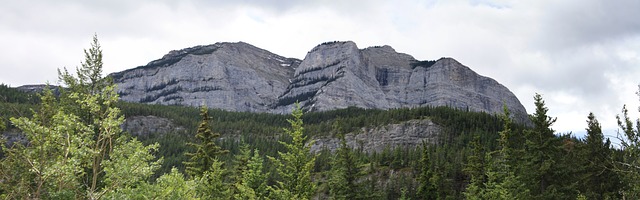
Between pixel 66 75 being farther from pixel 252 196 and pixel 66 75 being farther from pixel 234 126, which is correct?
pixel 234 126

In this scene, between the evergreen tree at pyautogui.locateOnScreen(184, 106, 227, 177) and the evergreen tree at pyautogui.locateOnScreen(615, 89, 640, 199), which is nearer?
the evergreen tree at pyautogui.locateOnScreen(615, 89, 640, 199)

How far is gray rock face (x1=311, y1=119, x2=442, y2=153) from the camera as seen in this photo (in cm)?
13227

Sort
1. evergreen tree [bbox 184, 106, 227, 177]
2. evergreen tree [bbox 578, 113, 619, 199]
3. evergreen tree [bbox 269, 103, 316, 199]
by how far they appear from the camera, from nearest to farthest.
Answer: evergreen tree [bbox 269, 103, 316, 199]
evergreen tree [bbox 184, 106, 227, 177]
evergreen tree [bbox 578, 113, 619, 199]

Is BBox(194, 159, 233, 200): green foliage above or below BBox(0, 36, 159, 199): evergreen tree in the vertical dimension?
below

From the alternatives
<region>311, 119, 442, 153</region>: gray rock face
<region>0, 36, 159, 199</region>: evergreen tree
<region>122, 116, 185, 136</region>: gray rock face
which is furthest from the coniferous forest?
<region>122, 116, 185, 136</region>: gray rock face

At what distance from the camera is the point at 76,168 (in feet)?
37.9

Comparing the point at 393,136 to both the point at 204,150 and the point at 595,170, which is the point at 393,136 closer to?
the point at 595,170

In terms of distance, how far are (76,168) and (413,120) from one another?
431 feet

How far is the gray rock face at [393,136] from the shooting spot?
434ft

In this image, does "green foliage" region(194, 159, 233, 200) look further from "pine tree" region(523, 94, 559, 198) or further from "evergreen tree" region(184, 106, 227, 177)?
"pine tree" region(523, 94, 559, 198)

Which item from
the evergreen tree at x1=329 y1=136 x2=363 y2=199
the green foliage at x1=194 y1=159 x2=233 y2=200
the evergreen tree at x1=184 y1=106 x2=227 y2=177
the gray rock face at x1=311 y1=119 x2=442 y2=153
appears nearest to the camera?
the green foliage at x1=194 y1=159 x2=233 y2=200

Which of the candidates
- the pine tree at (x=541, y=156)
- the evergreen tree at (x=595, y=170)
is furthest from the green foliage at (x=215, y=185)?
the evergreen tree at (x=595, y=170)

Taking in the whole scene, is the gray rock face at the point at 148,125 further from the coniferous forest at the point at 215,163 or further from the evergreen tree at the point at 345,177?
the evergreen tree at the point at 345,177

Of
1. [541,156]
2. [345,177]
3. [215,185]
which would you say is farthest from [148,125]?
[541,156]
